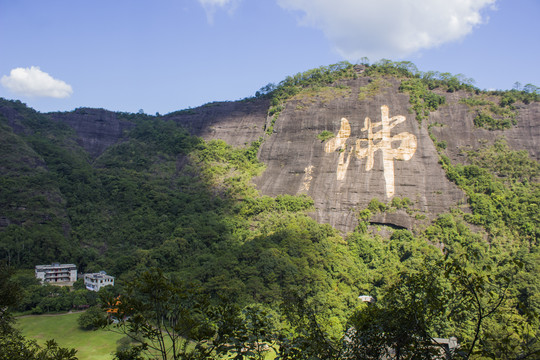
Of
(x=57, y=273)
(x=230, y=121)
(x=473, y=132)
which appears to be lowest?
(x=57, y=273)

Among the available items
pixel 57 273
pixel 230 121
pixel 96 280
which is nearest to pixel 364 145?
pixel 230 121

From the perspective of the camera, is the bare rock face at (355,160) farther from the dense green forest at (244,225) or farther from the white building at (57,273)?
the white building at (57,273)

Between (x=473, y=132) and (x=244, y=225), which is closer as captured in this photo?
(x=244, y=225)

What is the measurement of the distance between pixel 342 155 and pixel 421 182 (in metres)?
6.68

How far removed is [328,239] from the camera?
29.3 metres

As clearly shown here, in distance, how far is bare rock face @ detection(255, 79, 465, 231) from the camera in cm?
3144

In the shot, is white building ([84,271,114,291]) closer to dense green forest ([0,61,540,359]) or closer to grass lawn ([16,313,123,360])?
dense green forest ([0,61,540,359])

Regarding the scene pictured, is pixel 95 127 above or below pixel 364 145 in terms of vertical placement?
above

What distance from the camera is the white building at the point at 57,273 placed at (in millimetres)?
26500

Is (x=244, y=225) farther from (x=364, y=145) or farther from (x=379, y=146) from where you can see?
(x=379, y=146)

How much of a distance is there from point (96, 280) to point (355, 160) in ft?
68.0

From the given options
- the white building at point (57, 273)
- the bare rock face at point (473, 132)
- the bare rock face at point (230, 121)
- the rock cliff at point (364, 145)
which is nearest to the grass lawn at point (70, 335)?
the white building at point (57, 273)

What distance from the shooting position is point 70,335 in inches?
824

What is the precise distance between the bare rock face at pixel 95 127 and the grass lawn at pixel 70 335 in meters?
25.8
